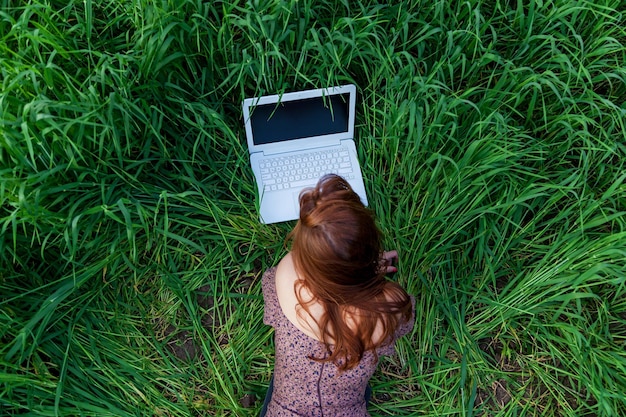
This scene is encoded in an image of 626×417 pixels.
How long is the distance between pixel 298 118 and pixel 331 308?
748 mm

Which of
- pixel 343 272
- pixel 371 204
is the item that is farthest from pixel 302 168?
pixel 343 272

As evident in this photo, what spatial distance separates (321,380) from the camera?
1.34 metres

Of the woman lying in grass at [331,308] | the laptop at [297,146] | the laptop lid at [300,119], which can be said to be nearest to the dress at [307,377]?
the woman lying in grass at [331,308]

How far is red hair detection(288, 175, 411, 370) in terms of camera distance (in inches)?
42.0

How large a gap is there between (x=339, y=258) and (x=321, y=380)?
1.44 feet

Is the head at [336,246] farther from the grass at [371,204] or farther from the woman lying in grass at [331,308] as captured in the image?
the grass at [371,204]

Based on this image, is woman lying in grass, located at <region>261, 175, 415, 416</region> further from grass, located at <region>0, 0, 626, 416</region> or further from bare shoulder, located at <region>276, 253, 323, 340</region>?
grass, located at <region>0, 0, 626, 416</region>

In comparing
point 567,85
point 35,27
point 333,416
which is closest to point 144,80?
point 35,27

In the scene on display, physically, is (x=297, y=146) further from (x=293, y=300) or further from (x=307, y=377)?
(x=307, y=377)

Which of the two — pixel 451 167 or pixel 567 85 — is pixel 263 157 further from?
pixel 567 85

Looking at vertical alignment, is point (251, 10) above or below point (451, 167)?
above

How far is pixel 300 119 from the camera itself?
5.62ft

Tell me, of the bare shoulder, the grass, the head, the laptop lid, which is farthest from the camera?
the laptop lid

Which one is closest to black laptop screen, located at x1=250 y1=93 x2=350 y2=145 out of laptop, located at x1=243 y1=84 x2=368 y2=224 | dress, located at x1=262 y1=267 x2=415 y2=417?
laptop, located at x1=243 y1=84 x2=368 y2=224
